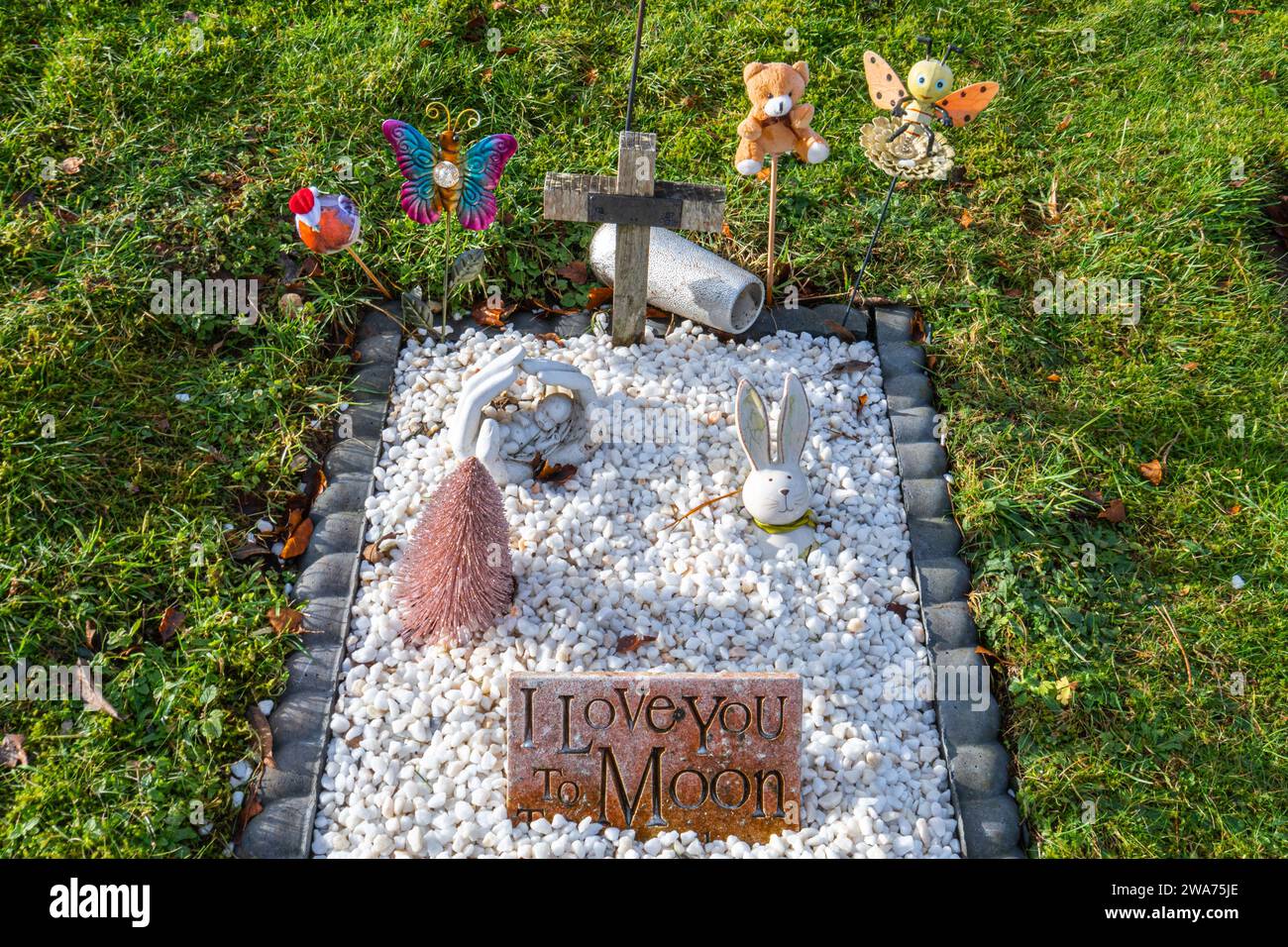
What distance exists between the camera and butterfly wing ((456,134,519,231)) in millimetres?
3990

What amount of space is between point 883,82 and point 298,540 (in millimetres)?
2834

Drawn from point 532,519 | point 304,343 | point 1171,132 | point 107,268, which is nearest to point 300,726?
point 532,519

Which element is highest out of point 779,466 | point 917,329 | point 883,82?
point 883,82

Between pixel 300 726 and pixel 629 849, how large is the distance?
1169 millimetres

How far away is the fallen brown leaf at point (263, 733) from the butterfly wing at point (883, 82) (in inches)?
125

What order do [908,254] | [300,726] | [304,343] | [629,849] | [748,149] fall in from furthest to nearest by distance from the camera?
1. [908,254]
2. [304,343]
3. [748,149]
4. [300,726]
5. [629,849]

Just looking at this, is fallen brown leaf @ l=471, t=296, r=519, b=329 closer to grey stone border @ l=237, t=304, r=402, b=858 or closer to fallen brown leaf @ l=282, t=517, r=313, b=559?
grey stone border @ l=237, t=304, r=402, b=858

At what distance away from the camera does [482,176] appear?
4039 mm

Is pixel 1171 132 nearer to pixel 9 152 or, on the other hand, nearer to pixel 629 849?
pixel 629 849

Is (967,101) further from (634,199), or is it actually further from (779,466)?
(779,466)

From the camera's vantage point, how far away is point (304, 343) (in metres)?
4.46

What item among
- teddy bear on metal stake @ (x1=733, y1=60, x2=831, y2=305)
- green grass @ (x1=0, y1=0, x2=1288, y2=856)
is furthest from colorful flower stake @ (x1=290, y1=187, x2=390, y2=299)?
teddy bear on metal stake @ (x1=733, y1=60, x2=831, y2=305)

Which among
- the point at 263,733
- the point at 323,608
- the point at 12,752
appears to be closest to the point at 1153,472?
the point at 323,608

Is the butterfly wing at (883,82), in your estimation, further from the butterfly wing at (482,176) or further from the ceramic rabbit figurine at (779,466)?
the butterfly wing at (482,176)
